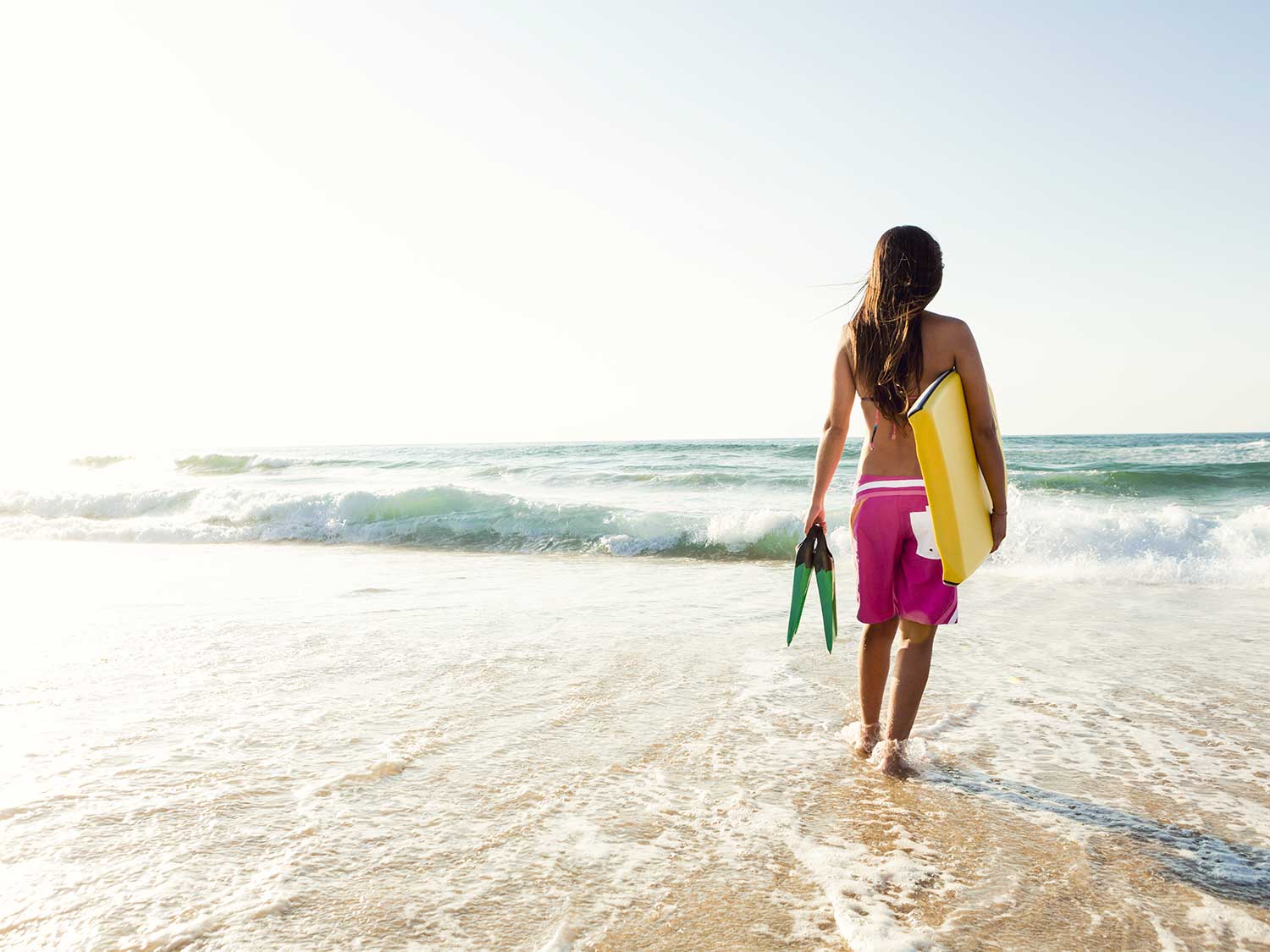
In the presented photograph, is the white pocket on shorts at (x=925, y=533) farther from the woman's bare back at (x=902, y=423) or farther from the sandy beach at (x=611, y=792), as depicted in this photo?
the sandy beach at (x=611, y=792)

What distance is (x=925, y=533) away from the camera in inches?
102

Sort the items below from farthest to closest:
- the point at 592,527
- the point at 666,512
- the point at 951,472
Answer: the point at 666,512, the point at 592,527, the point at 951,472

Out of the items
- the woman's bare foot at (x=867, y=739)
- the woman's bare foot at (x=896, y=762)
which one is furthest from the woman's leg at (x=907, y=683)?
the woman's bare foot at (x=867, y=739)

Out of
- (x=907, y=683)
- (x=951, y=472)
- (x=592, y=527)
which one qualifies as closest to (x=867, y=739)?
(x=907, y=683)

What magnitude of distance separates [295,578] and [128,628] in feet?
7.52

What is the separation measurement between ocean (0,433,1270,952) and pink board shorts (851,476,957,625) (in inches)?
21.7

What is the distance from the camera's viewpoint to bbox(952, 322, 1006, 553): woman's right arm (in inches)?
100

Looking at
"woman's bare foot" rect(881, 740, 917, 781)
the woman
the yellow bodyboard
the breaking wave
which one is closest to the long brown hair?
the woman

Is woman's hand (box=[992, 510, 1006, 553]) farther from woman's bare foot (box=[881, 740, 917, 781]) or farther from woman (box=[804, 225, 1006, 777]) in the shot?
woman's bare foot (box=[881, 740, 917, 781])

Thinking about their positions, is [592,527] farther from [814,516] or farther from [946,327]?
[946,327]

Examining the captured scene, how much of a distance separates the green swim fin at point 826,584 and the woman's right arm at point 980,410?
640 millimetres

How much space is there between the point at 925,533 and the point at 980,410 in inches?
16.2

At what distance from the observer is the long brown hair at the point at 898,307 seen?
2.60 metres

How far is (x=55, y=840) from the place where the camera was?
213cm
